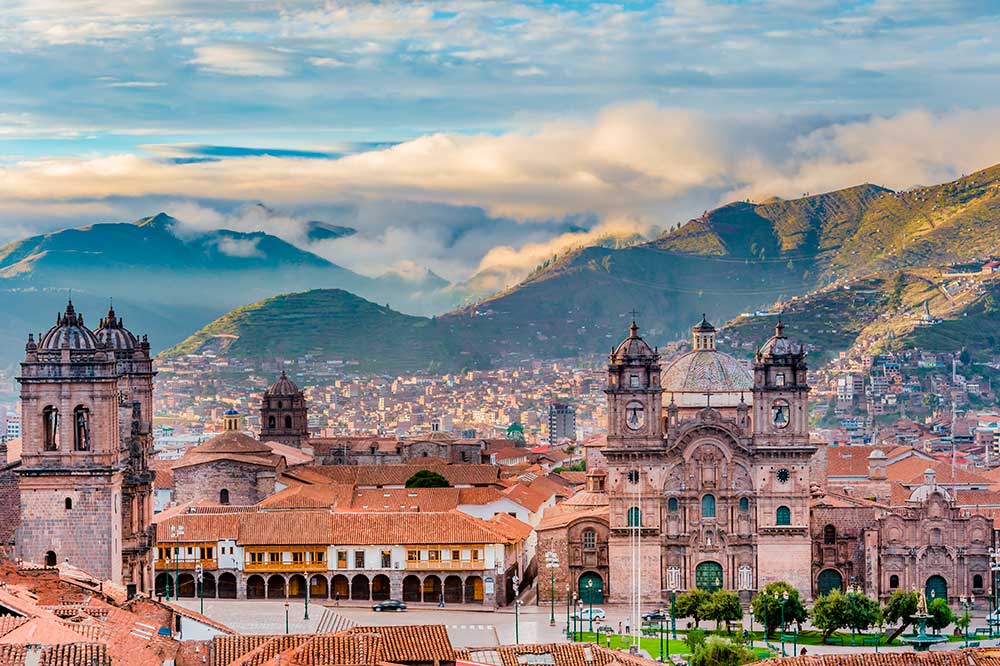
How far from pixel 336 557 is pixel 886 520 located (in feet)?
72.4

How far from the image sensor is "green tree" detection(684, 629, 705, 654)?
65.1 meters

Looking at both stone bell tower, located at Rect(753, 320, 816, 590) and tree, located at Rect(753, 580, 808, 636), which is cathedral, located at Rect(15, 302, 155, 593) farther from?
stone bell tower, located at Rect(753, 320, 816, 590)

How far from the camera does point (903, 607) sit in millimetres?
76250

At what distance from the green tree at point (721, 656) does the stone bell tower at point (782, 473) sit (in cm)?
2460

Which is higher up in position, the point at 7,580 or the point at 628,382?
the point at 628,382

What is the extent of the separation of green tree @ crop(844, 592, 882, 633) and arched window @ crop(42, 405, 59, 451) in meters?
Result: 28.7

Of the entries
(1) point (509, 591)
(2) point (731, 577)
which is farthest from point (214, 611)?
(2) point (731, 577)

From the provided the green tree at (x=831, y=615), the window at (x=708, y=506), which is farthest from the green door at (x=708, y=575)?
the green tree at (x=831, y=615)

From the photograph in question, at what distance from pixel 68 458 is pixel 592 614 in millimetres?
→ 23947

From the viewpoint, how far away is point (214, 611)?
74.5m

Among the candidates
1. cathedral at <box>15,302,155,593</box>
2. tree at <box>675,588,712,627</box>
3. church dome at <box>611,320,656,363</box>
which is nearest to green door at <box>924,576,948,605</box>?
tree at <box>675,588,712,627</box>

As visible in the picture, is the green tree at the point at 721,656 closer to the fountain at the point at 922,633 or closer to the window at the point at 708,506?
the fountain at the point at 922,633

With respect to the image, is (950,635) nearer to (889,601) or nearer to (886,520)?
(889,601)

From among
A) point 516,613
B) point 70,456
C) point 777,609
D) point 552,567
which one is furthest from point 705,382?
point 70,456
